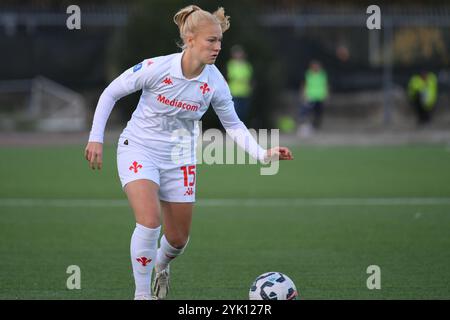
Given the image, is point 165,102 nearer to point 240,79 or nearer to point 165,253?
point 165,253

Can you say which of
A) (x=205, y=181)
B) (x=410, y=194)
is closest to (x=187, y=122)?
(x=410, y=194)

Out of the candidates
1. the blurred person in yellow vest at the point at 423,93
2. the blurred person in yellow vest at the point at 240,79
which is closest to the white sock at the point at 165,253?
the blurred person in yellow vest at the point at 240,79

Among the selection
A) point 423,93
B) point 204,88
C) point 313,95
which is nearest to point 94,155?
point 204,88

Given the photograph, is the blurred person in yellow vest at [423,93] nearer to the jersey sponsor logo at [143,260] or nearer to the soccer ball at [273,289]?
the soccer ball at [273,289]

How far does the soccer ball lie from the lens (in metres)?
7.03

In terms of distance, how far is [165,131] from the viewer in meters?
7.63

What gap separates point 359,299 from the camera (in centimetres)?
768

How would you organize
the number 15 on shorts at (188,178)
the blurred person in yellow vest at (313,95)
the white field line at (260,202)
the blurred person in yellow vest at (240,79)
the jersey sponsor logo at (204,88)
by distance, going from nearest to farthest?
the jersey sponsor logo at (204,88), the number 15 on shorts at (188,178), the white field line at (260,202), the blurred person in yellow vest at (240,79), the blurred person in yellow vest at (313,95)

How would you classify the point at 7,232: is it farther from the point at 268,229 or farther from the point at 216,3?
the point at 216,3

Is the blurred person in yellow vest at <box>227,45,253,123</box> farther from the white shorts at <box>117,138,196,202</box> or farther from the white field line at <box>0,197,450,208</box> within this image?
the white shorts at <box>117,138,196,202</box>

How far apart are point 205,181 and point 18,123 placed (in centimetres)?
1223

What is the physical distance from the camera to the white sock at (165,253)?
26.2 feet

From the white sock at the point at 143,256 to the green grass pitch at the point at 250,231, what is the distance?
0.58 metres

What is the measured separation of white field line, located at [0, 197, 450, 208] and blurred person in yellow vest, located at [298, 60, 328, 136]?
12964mm
